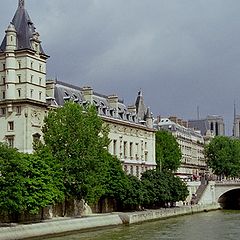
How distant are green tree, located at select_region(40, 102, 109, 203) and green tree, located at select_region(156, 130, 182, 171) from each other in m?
45.2

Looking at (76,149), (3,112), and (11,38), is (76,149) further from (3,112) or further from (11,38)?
(11,38)

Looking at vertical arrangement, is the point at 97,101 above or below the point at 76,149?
above

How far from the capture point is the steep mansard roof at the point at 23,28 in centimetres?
A: 7062

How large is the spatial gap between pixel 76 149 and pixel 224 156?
7125cm

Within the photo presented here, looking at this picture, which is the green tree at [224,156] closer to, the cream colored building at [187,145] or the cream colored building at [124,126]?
the cream colored building at [187,145]

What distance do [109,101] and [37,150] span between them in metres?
36.6

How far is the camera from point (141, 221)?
70312 millimetres

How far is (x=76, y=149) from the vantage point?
64.6m

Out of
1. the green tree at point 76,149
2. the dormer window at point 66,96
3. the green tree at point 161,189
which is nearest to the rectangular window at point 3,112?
the green tree at point 76,149

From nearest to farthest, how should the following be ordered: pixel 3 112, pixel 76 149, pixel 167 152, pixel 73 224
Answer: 1. pixel 73 224
2. pixel 76 149
3. pixel 3 112
4. pixel 167 152

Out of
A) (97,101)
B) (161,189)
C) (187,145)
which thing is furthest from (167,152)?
(187,145)

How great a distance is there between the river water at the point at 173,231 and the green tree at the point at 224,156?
5710 cm

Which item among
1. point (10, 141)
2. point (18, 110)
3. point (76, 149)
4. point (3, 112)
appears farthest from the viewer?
point (3, 112)

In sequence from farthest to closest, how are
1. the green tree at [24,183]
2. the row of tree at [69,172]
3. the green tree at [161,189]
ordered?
the green tree at [161,189] → the row of tree at [69,172] → the green tree at [24,183]
